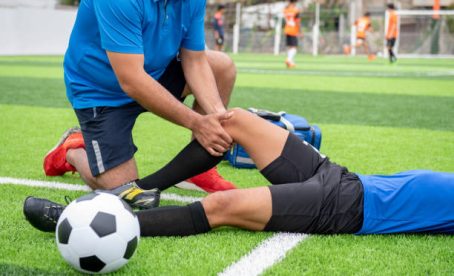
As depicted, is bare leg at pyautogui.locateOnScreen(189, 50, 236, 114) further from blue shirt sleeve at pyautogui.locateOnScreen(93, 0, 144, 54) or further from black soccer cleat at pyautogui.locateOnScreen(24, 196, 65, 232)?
black soccer cleat at pyautogui.locateOnScreen(24, 196, 65, 232)

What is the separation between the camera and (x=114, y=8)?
3.09 metres

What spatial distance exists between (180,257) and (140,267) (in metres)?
0.18

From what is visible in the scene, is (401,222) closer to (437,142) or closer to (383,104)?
(437,142)

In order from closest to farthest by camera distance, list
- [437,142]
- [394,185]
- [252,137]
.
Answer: [394,185] → [252,137] → [437,142]

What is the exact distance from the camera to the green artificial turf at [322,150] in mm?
2461

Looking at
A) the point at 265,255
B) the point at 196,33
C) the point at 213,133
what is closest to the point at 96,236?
the point at 265,255

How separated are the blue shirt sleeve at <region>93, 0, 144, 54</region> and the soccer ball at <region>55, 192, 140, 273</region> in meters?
0.99

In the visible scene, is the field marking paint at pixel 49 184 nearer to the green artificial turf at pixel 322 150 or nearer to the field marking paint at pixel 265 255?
the green artificial turf at pixel 322 150

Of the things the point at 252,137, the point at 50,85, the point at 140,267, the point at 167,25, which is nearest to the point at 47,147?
the point at 167,25

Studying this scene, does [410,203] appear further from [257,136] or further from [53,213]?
[53,213]

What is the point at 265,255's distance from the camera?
2572 millimetres

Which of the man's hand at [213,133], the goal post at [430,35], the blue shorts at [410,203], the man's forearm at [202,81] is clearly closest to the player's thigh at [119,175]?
the man's forearm at [202,81]

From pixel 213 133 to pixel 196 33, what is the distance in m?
0.86

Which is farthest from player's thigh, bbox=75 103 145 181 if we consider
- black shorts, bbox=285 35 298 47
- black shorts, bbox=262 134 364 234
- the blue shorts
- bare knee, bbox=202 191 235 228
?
black shorts, bbox=285 35 298 47
